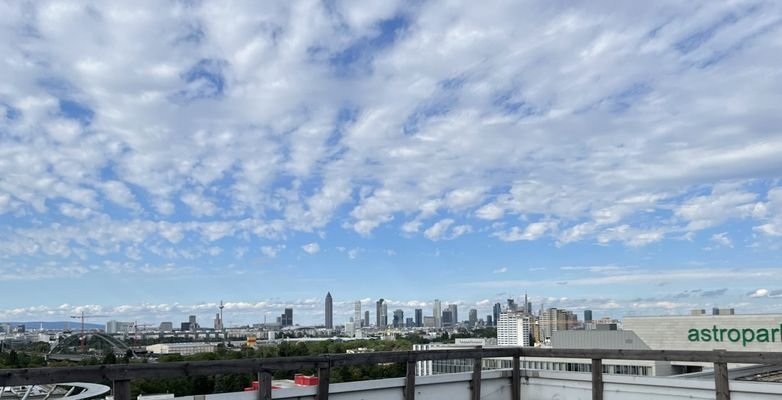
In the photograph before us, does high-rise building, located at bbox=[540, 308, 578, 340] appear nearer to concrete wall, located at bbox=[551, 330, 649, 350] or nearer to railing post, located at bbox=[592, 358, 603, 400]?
concrete wall, located at bbox=[551, 330, 649, 350]

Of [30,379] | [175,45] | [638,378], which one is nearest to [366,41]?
[175,45]

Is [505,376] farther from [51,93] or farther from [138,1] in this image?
[51,93]

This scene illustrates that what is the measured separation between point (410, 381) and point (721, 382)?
2512mm

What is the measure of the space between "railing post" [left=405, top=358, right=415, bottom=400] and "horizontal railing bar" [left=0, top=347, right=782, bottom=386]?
5 cm

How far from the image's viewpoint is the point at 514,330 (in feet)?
492

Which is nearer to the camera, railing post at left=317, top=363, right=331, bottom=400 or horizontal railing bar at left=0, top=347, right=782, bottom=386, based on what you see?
horizontal railing bar at left=0, top=347, right=782, bottom=386

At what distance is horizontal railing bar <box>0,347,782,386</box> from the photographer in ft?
12.6

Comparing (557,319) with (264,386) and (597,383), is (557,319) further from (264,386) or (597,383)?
(264,386)

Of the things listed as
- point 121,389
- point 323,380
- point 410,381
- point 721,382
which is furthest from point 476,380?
point 121,389

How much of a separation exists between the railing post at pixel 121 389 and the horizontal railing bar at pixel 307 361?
0.04m

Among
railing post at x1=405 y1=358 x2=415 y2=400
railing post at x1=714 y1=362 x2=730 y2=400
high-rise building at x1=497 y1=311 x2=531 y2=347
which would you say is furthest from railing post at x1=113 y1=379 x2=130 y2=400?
high-rise building at x1=497 y1=311 x2=531 y2=347

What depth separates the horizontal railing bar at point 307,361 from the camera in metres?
3.84

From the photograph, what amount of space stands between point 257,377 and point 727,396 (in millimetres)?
3663

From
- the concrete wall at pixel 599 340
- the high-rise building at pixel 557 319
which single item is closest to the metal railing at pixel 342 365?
the concrete wall at pixel 599 340
